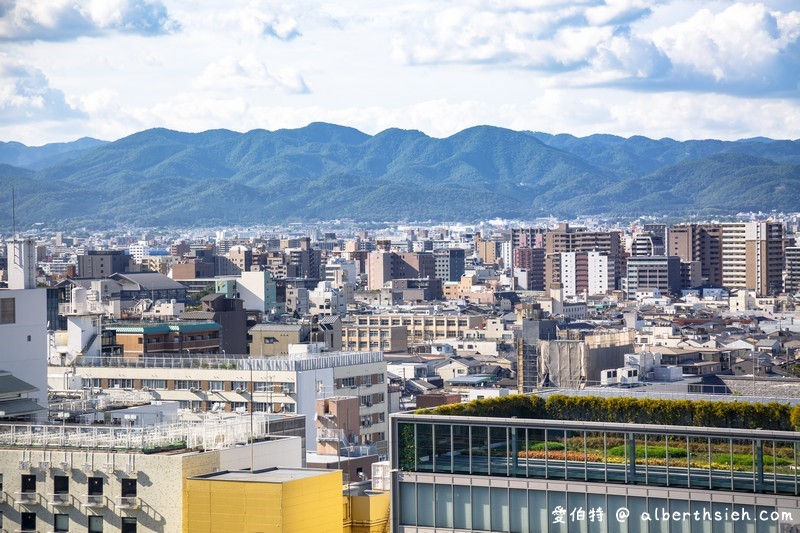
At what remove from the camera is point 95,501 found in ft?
55.2

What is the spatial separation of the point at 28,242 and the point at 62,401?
266 cm

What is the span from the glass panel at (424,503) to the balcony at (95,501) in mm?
3367

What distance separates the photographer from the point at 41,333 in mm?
23234

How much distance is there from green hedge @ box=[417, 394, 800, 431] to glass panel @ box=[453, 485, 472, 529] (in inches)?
48.3

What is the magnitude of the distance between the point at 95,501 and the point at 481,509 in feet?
13.6

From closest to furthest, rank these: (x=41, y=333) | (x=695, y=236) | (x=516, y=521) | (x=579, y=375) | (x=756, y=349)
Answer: (x=516, y=521)
(x=41, y=333)
(x=579, y=375)
(x=756, y=349)
(x=695, y=236)

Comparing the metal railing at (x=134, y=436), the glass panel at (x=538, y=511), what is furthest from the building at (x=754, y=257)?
the glass panel at (x=538, y=511)

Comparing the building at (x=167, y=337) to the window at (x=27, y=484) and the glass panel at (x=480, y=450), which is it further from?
the glass panel at (x=480, y=450)

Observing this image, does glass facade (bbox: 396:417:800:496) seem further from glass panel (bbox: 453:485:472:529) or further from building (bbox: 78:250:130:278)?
building (bbox: 78:250:130:278)

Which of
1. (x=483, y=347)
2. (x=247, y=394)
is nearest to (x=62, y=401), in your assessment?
(x=247, y=394)

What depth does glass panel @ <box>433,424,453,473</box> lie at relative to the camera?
55.1 ft

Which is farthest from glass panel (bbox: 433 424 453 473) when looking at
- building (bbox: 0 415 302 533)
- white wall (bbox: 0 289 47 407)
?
white wall (bbox: 0 289 47 407)

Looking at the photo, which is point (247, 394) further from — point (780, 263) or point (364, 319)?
point (780, 263)

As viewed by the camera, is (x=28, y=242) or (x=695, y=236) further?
(x=695, y=236)
